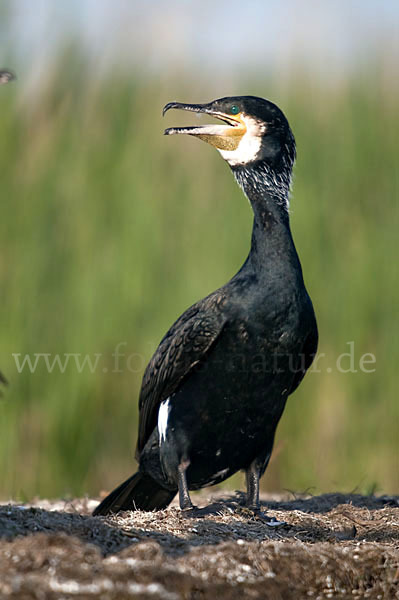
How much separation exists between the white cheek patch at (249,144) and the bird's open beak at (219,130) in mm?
21

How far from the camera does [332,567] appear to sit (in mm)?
2965

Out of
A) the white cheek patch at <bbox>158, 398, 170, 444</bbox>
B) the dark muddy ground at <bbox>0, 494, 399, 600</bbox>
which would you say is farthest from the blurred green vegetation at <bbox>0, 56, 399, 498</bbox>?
the dark muddy ground at <bbox>0, 494, 399, 600</bbox>

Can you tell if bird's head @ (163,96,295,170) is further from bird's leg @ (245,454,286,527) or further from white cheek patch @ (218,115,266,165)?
bird's leg @ (245,454,286,527)

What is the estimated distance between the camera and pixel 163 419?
4332 mm

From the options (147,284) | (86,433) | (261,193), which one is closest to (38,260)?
(147,284)

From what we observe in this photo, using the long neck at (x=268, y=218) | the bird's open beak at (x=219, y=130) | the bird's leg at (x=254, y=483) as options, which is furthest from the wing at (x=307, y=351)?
the bird's open beak at (x=219, y=130)

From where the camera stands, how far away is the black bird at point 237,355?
4.06 m

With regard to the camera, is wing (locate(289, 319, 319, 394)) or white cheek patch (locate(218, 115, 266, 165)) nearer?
wing (locate(289, 319, 319, 394))

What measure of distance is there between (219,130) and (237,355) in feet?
3.84

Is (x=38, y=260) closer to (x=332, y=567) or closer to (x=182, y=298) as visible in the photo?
(x=182, y=298)

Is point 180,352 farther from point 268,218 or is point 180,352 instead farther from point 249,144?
point 249,144

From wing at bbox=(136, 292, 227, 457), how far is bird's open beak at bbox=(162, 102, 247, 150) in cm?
83

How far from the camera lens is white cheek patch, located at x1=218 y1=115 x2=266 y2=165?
4441 millimetres

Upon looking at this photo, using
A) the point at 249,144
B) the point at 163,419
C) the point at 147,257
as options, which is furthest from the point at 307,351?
the point at 147,257
